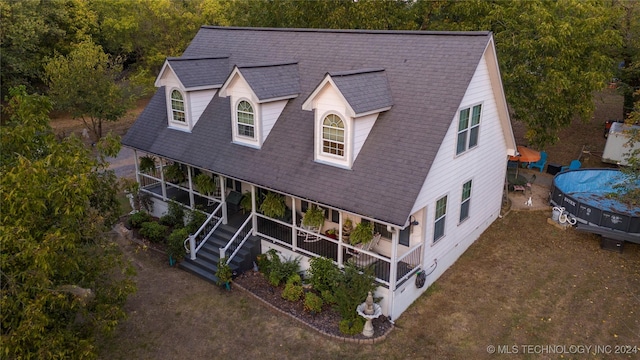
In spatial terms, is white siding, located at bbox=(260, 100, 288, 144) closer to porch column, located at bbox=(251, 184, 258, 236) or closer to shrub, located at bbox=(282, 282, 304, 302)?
porch column, located at bbox=(251, 184, 258, 236)

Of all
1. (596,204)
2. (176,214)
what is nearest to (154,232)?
(176,214)

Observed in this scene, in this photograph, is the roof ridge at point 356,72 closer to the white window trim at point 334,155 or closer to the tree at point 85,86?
the white window trim at point 334,155

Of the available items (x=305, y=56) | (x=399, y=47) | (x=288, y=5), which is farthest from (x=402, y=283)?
(x=288, y=5)

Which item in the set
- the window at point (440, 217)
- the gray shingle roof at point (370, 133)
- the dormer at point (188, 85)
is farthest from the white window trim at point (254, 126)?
the window at point (440, 217)

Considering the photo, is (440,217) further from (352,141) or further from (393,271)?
(352,141)

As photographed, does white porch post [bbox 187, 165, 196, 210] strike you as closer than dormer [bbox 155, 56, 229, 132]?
No

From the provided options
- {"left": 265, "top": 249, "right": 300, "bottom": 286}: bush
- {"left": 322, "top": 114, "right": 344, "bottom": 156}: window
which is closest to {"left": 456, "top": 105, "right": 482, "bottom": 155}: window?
{"left": 322, "top": 114, "right": 344, "bottom": 156}: window

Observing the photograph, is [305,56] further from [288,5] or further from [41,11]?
[41,11]
